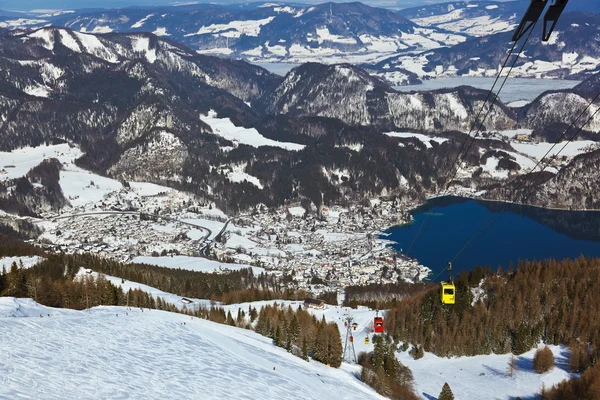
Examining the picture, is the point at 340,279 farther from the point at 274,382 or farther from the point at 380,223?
the point at 274,382

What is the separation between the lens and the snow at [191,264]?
141 m

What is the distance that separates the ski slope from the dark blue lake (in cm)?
8624

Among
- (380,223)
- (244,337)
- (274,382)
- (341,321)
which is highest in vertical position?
(274,382)

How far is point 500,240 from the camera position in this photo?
170 metres

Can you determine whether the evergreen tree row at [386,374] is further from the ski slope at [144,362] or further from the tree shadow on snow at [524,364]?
the tree shadow on snow at [524,364]

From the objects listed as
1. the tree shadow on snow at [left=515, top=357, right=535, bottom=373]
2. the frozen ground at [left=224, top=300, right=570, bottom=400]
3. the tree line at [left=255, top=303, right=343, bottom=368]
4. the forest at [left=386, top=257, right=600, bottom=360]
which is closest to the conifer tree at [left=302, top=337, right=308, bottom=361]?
the tree line at [left=255, top=303, right=343, bottom=368]

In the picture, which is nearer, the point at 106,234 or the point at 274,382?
the point at 274,382

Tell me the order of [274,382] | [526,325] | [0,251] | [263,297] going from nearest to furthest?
1. [274,382]
2. [526,325]
3. [263,297]
4. [0,251]

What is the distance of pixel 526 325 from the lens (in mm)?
81625

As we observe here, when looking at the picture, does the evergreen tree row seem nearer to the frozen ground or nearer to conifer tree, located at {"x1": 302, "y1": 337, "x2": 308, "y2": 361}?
the frozen ground

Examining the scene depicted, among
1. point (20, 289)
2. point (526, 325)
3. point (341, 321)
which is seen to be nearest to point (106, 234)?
point (20, 289)

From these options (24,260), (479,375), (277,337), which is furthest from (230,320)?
(24,260)

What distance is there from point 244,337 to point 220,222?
129529mm

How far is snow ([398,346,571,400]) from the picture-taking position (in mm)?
67812
